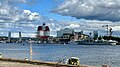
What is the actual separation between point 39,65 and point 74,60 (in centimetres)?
546

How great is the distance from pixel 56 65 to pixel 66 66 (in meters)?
1.69

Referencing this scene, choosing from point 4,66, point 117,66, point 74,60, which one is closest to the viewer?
point 4,66

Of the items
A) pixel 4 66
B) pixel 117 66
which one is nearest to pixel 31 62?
pixel 4 66

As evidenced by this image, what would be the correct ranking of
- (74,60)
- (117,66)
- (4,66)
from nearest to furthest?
(4,66)
(74,60)
(117,66)

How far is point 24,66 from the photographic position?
44.0 metres

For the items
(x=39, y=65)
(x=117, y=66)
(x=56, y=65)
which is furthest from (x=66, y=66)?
(x=117, y=66)

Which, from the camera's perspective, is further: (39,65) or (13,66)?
(39,65)

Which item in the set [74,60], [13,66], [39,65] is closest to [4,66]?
[13,66]

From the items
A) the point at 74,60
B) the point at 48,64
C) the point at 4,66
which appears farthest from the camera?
the point at 74,60

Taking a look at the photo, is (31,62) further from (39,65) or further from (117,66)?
(117,66)

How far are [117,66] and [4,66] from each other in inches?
1503

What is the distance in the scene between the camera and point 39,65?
46.0m

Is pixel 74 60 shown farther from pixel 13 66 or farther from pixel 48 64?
pixel 13 66

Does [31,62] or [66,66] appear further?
[31,62]
